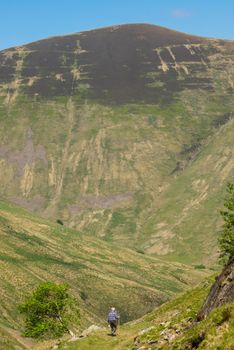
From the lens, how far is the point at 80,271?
386 ft

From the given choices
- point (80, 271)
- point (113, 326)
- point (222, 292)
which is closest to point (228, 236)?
point (222, 292)

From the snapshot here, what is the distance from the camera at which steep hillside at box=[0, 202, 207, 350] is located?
9680cm

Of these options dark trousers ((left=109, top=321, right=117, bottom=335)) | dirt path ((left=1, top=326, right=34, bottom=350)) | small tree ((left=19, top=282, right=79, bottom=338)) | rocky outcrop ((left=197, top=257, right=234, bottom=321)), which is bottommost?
dirt path ((left=1, top=326, right=34, bottom=350))

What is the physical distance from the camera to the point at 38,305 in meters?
52.0

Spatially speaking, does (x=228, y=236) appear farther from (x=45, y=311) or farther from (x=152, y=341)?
(x=45, y=311)

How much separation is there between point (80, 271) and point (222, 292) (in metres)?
96.8

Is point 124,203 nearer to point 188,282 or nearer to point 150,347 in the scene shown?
point 188,282

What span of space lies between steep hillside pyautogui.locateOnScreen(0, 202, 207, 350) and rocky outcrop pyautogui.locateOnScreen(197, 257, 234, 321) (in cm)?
5354

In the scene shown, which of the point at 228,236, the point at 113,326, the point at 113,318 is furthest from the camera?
the point at 113,326

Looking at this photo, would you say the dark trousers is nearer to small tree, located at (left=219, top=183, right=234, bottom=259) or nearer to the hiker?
the hiker

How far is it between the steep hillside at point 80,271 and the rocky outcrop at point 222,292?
5354 cm

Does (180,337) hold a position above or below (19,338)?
above

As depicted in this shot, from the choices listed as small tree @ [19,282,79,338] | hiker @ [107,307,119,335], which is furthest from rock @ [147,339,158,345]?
small tree @ [19,282,79,338]

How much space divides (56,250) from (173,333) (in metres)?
104
